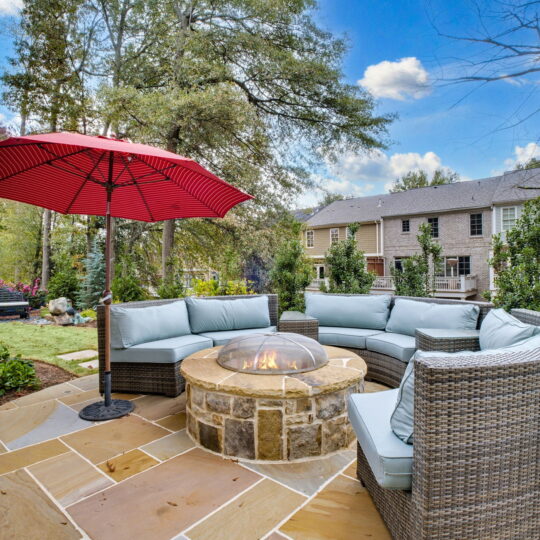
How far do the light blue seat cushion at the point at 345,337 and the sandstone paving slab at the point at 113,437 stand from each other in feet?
6.88

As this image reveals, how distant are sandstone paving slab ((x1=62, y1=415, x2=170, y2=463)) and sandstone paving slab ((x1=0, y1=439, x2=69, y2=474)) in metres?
0.08

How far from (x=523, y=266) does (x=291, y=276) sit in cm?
293

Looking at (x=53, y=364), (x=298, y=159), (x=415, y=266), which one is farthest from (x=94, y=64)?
(x=415, y=266)

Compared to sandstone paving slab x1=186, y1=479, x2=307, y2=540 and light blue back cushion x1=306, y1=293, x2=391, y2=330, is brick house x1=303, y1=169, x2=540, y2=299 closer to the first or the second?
light blue back cushion x1=306, y1=293, x2=391, y2=330

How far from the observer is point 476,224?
14641 mm

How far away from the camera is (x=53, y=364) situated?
4648 mm

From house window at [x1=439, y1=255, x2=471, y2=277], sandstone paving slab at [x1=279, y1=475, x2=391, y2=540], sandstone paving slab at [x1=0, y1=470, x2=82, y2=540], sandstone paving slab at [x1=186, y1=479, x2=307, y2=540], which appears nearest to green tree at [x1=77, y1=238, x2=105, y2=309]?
sandstone paving slab at [x1=0, y1=470, x2=82, y2=540]

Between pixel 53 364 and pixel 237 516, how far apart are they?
3.81 m

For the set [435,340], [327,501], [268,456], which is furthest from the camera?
[435,340]

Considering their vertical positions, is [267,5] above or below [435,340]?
above

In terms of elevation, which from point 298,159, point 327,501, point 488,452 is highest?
point 298,159

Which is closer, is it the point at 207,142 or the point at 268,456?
the point at 268,456

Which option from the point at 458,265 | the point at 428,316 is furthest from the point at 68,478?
the point at 458,265

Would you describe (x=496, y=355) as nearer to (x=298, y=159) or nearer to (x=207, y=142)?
(x=207, y=142)
